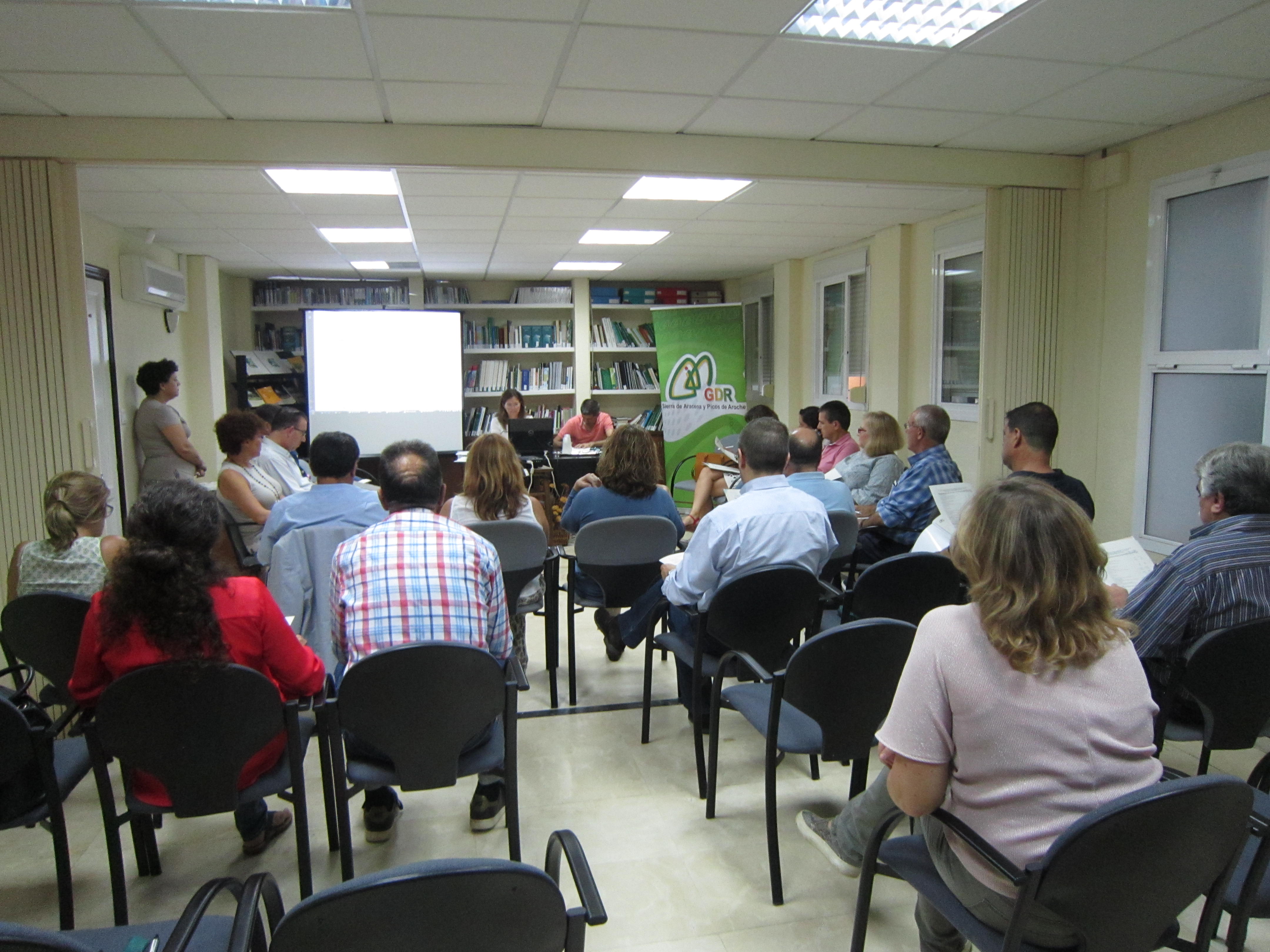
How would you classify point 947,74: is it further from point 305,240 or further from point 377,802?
point 305,240

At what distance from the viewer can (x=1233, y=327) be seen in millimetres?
3586

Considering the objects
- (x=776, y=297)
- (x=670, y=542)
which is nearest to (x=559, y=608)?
(x=670, y=542)

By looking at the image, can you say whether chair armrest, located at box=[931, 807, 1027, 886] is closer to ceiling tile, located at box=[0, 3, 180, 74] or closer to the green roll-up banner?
ceiling tile, located at box=[0, 3, 180, 74]

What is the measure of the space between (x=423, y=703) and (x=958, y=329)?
4712 millimetres

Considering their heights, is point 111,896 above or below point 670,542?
below

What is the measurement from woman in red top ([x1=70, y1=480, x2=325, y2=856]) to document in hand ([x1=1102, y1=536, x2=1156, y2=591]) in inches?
93.8

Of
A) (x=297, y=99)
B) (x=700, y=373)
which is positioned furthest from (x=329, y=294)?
(x=297, y=99)

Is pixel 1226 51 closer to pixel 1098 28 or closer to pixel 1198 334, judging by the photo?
pixel 1098 28

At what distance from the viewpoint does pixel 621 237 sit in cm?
630

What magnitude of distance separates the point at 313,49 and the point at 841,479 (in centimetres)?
337

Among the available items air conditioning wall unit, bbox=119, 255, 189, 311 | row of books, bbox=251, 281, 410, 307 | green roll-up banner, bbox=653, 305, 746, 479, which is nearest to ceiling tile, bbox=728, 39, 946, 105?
air conditioning wall unit, bbox=119, 255, 189, 311

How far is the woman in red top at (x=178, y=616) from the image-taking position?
1784 mm

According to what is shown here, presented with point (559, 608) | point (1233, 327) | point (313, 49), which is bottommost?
point (559, 608)

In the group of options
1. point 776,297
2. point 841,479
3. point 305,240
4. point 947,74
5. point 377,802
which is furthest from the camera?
point 776,297
